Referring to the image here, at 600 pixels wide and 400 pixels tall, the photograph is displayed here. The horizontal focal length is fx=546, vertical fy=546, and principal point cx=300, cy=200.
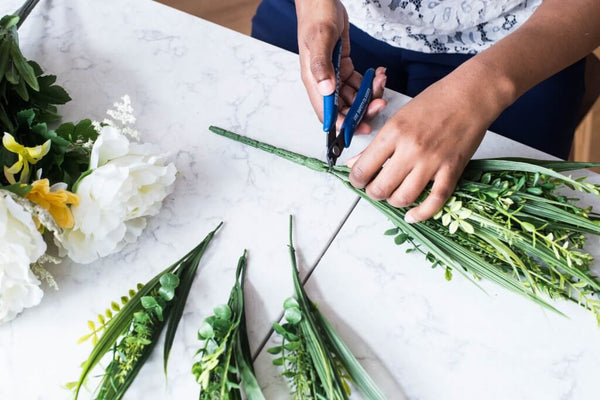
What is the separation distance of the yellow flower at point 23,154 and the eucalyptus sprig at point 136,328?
20 centimetres

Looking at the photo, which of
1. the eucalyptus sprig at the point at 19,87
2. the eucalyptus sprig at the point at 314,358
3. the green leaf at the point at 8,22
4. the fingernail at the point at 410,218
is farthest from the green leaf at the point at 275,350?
the green leaf at the point at 8,22

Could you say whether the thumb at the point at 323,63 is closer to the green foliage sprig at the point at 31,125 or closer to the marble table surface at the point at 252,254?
the marble table surface at the point at 252,254

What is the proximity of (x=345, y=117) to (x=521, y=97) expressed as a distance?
42 centimetres

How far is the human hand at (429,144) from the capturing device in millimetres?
710

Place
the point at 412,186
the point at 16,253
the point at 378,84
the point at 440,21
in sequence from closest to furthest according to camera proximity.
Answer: the point at 16,253 → the point at 412,186 → the point at 378,84 → the point at 440,21

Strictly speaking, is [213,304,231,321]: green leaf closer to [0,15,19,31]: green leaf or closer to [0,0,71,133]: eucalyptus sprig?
[0,0,71,133]: eucalyptus sprig

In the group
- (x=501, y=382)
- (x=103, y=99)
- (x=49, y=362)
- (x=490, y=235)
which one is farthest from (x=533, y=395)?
(x=103, y=99)

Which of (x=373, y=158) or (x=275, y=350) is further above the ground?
(x=373, y=158)

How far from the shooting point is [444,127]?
2.38ft

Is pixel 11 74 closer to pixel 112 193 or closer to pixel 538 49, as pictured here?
pixel 112 193

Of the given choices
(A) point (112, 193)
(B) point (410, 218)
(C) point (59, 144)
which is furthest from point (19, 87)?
(B) point (410, 218)

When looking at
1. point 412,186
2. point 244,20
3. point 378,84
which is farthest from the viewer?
point 244,20

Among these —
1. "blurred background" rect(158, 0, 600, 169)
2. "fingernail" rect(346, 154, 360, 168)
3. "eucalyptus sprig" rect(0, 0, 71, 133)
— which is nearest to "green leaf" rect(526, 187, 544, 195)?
"fingernail" rect(346, 154, 360, 168)

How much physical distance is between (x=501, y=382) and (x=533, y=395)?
0.13 feet
